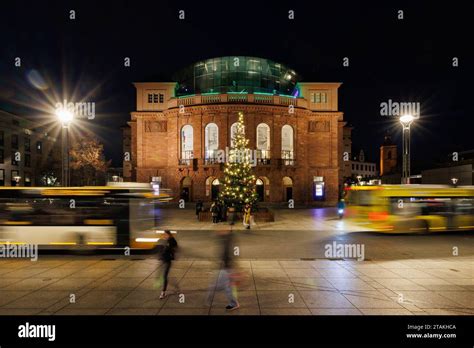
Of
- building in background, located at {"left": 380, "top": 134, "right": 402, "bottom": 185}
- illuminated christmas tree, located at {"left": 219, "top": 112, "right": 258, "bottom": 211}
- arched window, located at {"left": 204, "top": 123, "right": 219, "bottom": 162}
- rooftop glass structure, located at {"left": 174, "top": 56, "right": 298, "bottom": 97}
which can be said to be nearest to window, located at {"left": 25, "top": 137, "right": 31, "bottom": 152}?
rooftop glass structure, located at {"left": 174, "top": 56, "right": 298, "bottom": 97}

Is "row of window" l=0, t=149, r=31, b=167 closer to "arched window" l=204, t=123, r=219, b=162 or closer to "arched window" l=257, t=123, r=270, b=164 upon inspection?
"arched window" l=204, t=123, r=219, b=162

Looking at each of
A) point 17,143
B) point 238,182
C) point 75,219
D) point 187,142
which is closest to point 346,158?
point 187,142

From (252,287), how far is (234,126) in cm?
3341

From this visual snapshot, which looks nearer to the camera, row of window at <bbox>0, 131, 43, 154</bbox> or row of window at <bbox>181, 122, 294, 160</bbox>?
row of window at <bbox>181, 122, 294, 160</bbox>

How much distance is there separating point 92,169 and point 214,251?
49927 mm

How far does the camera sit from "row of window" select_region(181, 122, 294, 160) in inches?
1651

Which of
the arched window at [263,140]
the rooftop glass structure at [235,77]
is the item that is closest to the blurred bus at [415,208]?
the arched window at [263,140]

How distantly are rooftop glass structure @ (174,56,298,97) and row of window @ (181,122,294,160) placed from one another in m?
5.82

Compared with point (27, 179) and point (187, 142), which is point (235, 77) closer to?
point (187, 142)

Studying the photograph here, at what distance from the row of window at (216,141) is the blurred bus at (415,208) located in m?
24.7

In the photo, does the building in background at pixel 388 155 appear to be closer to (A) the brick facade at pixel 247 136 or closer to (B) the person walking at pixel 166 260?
(A) the brick facade at pixel 247 136

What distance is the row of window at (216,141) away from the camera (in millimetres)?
41938
